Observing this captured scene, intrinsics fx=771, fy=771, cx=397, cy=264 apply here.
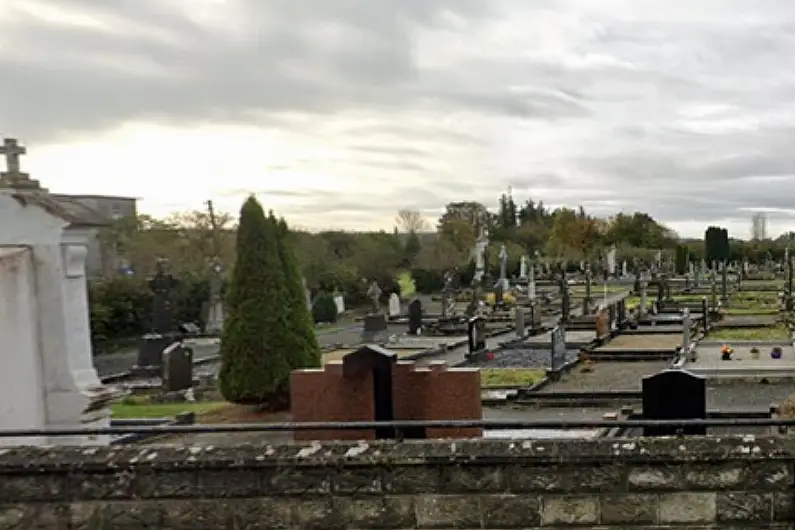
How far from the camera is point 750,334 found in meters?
23.2

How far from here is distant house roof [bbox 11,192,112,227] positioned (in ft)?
20.2

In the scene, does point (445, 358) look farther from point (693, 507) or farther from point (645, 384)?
point (693, 507)

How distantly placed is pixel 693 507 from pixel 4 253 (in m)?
5.29

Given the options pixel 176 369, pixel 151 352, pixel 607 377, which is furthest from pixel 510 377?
pixel 151 352

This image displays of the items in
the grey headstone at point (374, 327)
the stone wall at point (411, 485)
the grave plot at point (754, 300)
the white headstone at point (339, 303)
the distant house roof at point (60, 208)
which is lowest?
the grave plot at point (754, 300)

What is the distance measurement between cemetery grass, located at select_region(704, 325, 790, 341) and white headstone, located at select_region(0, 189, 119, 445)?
1988cm

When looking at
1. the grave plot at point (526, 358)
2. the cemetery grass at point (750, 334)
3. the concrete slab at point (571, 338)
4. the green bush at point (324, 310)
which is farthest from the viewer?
the green bush at point (324, 310)

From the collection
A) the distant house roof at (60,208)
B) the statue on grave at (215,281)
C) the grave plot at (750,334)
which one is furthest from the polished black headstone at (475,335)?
the distant house roof at (60,208)

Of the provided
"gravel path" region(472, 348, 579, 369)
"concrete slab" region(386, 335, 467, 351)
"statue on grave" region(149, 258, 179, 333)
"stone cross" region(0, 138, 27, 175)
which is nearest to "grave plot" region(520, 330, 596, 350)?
"gravel path" region(472, 348, 579, 369)

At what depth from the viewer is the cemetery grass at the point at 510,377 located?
1633cm

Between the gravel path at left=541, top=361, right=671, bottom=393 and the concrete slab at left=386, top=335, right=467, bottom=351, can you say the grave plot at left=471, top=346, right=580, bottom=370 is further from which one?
the concrete slab at left=386, top=335, right=467, bottom=351

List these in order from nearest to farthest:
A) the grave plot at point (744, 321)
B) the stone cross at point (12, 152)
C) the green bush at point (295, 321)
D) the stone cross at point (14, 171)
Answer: the stone cross at point (14, 171) → the stone cross at point (12, 152) → the green bush at point (295, 321) → the grave plot at point (744, 321)

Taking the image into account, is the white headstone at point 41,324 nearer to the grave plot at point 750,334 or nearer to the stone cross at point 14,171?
the stone cross at point 14,171

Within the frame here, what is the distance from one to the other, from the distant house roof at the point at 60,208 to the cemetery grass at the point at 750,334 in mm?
19827
